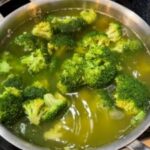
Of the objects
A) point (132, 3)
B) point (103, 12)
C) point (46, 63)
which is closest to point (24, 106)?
point (46, 63)

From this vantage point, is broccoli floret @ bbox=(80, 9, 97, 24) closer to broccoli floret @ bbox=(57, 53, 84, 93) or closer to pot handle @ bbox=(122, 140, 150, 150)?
broccoli floret @ bbox=(57, 53, 84, 93)

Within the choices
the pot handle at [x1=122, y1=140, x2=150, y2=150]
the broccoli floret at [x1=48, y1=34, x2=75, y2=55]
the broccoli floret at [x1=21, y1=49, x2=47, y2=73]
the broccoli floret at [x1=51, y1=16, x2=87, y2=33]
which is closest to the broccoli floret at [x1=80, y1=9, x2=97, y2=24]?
the broccoli floret at [x1=51, y1=16, x2=87, y2=33]

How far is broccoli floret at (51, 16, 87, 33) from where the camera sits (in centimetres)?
160

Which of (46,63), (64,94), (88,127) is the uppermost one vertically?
A: (46,63)

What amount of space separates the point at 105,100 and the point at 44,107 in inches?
7.8

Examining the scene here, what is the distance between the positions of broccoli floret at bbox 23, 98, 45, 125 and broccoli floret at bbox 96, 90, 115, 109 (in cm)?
18

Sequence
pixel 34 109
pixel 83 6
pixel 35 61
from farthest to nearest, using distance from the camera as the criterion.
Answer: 1. pixel 83 6
2. pixel 35 61
3. pixel 34 109

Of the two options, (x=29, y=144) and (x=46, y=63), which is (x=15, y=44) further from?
(x=29, y=144)

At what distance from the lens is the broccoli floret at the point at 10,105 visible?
4.57 feet

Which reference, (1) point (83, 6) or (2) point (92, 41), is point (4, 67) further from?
(1) point (83, 6)

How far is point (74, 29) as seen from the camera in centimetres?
160

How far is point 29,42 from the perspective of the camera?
1552mm

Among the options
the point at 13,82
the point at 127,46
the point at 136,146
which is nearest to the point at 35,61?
the point at 13,82

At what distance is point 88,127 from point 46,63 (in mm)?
273
